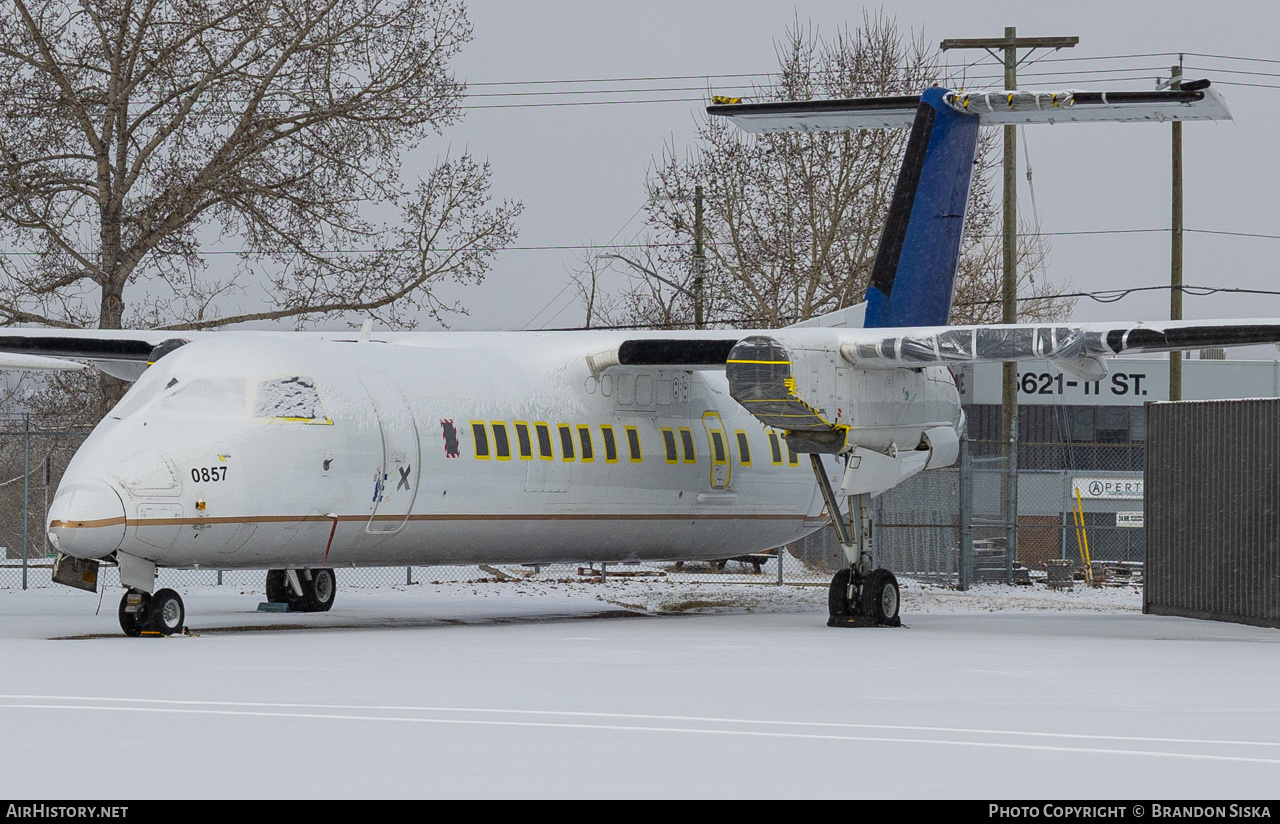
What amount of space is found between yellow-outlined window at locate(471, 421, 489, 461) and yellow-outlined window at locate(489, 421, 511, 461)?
107 millimetres

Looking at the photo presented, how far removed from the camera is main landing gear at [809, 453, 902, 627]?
17812mm

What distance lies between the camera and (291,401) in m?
15.4

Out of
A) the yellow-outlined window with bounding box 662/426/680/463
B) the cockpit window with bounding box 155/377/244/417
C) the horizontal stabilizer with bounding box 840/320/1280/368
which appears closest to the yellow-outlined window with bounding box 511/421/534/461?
the yellow-outlined window with bounding box 662/426/680/463

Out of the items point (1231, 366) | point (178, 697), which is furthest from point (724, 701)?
point (1231, 366)

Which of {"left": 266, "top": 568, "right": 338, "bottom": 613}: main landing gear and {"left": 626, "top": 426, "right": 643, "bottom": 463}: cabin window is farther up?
{"left": 626, "top": 426, "right": 643, "bottom": 463}: cabin window

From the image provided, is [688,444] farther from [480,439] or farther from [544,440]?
[480,439]

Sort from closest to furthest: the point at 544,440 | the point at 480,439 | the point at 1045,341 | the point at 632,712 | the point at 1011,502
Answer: the point at 632,712
the point at 1045,341
the point at 480,439
the point at 544,440
the point at 1011,502

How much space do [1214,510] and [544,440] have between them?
7.93 metres

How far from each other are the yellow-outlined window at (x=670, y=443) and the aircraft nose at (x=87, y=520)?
6.91 m

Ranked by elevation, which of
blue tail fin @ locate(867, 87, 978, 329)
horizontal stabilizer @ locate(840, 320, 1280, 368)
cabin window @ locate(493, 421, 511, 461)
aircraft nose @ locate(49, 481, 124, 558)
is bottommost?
aircraft nose @ locate(49, 481, 124, 558)

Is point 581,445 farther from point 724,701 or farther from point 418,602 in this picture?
point 724,701

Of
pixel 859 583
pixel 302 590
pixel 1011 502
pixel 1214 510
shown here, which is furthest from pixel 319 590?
pixel 1011 502

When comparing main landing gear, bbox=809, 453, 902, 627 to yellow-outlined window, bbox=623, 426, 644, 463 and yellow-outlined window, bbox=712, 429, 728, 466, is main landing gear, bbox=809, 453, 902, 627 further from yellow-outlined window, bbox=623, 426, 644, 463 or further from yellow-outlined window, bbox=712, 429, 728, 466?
yellow-outlined window, bbox=623, 426, 644, 463

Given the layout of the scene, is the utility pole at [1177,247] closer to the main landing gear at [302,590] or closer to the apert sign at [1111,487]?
the apert sign at [1111,487]
